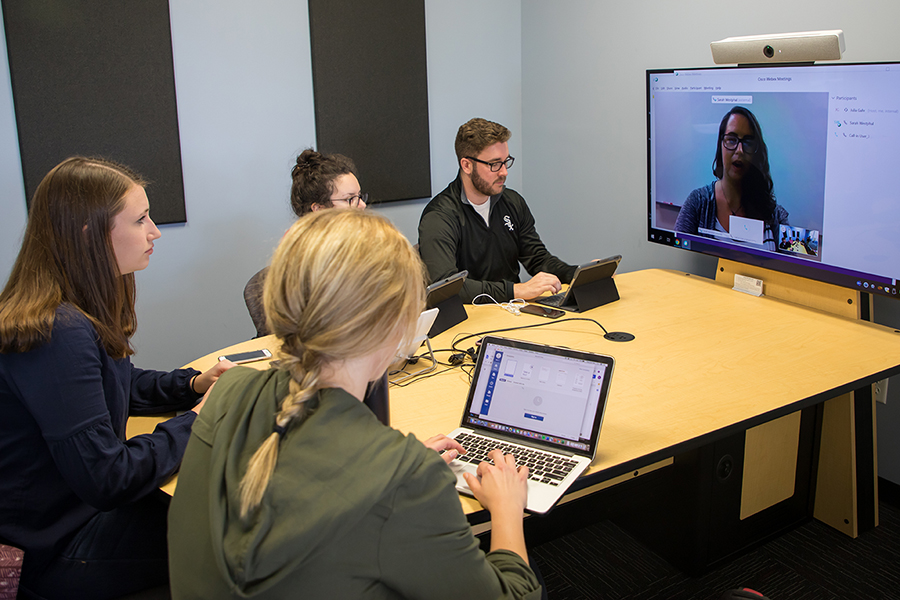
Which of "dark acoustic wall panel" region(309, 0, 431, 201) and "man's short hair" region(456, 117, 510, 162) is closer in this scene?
"man's short hair" region(456, 117, 510, 162)

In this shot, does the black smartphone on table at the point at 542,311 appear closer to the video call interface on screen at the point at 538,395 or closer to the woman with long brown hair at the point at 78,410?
the video call interface on screen at the point at 538,395

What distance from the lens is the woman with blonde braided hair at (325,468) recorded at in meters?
0.84

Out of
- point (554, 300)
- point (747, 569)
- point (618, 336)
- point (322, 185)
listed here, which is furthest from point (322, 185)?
point (747, 569)

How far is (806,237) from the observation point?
238 centimetres

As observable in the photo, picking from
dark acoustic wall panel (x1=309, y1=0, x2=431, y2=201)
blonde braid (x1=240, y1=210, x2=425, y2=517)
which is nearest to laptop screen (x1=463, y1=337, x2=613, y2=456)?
blonde braid (x1=240, y1=210, x2=425, y2=517)

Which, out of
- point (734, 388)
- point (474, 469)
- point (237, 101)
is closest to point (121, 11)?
point (237, 101)

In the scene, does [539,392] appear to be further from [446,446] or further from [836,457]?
[836,457]

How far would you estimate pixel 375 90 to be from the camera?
3.56 metres

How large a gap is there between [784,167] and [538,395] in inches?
56.3

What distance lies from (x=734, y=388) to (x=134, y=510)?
145 centimetres

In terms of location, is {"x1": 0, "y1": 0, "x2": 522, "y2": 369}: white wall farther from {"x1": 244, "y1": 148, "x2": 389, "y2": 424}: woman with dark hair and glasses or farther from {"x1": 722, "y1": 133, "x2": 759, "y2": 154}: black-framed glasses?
{"x1": 722, "y1": 133, "x2": 759, "y2": 154}: black-framed glasses

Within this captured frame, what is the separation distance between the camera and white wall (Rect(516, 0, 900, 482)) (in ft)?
8.38

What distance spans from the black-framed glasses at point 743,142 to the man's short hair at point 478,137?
0.89m

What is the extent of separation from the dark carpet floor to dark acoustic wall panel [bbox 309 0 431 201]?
211 centimetres
